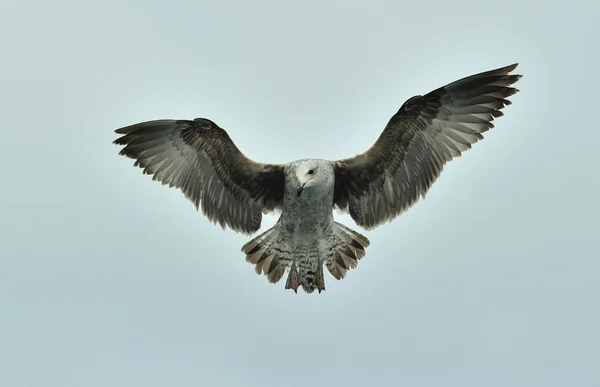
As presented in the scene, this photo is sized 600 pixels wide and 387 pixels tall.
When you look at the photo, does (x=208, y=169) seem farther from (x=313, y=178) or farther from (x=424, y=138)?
(x=424, y=138)

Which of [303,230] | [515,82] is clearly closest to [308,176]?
[303,230]

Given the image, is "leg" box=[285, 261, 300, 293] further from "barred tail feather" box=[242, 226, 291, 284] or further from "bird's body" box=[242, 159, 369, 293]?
"barred tail feather" box=[242, 226, 291, 284]

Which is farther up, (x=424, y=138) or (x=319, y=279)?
(x=424, y=138)

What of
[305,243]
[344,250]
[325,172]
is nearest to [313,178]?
[325,172]

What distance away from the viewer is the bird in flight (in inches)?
612

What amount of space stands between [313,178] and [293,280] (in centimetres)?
160

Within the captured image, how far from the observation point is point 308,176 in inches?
596

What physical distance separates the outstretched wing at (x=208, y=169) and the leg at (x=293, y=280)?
78 cm

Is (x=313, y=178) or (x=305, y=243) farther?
(x=305, y=243)

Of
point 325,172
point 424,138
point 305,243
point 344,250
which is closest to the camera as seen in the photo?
point 325,172

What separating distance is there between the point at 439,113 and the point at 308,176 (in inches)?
75.0

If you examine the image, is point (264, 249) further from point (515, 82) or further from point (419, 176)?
point (515, 82)

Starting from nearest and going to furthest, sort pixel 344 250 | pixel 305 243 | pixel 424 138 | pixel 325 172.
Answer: pixel 325 172 < pixel 424 138 < pixel 305 243 < pixel 344 250

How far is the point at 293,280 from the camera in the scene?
52.5ft
